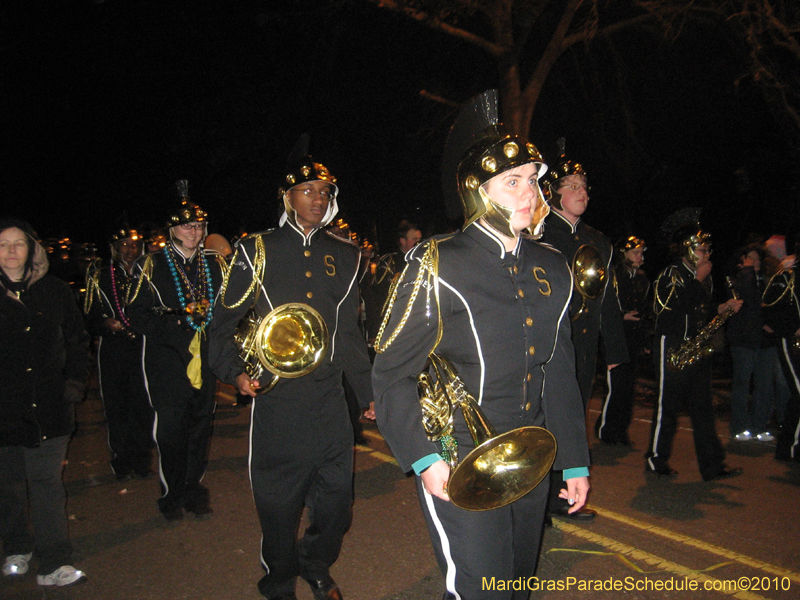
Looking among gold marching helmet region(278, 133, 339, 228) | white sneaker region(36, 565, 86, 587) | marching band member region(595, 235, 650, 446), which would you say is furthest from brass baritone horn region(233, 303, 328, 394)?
marching band member region(595, 235, 650, 446)

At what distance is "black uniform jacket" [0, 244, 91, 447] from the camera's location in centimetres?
410

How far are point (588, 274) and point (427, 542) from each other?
92.4 inches

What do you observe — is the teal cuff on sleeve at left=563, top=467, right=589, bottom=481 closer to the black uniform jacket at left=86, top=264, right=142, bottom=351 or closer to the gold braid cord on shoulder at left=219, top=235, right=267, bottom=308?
the gold braid cord on shoulder at left=219, top=235, right=267, bottom=308

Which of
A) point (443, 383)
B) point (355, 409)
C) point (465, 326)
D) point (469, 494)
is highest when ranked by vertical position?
point (465, 326)

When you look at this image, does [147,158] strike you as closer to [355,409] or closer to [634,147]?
[634,147]

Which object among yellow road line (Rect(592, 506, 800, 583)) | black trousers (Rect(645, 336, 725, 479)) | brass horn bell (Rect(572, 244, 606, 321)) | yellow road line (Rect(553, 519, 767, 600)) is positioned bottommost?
yellow road line (Rect(592, 506, 800, 583))

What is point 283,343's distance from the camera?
3.83 m

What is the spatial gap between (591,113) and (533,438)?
1488 centimetres

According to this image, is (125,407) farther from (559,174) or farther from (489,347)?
(489,347)

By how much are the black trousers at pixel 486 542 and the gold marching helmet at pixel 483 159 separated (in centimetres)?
112

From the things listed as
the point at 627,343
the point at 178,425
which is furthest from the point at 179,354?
the point at 627,343

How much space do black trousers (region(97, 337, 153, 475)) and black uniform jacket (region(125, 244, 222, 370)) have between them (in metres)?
1.44

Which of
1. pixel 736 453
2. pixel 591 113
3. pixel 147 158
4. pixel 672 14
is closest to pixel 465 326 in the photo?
pixel 736 453

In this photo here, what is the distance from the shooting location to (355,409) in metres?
7.59
